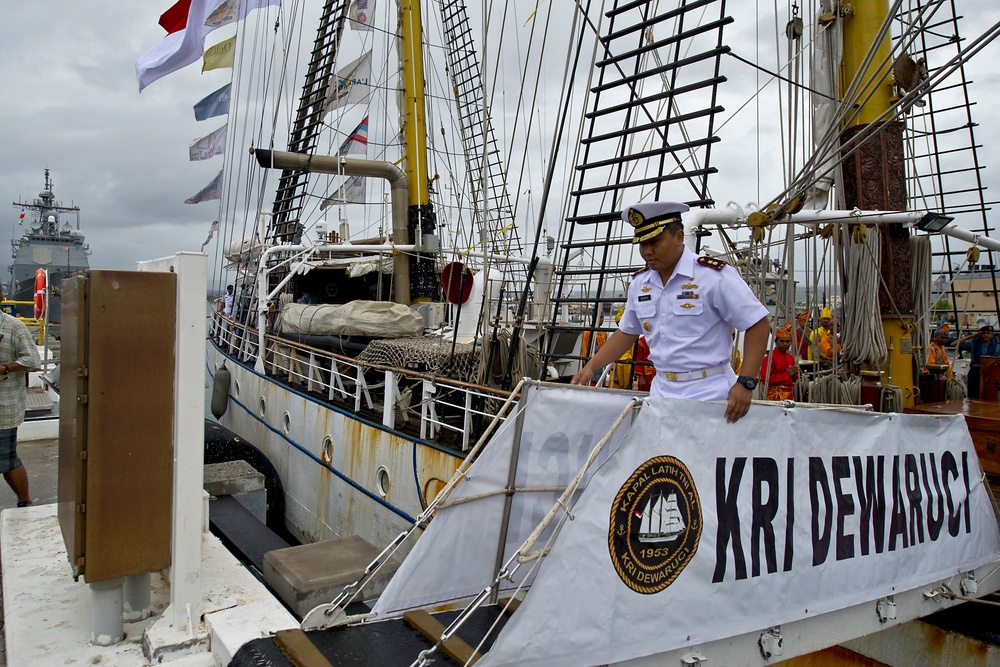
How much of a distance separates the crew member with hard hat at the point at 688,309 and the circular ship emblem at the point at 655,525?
0.56 meters

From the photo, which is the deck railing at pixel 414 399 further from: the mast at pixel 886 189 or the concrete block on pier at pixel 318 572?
the mast at pixel 886 189

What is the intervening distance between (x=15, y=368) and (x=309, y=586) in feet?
9.26

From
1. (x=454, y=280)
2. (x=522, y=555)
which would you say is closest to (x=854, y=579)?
(x=522, y=555)

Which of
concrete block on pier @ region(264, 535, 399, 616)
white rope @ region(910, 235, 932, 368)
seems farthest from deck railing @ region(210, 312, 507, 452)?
white rope @ region(910, 235, 932, 368)

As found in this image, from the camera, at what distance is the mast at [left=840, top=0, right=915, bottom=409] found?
16.8ft

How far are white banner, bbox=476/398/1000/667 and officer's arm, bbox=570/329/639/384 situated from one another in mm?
417

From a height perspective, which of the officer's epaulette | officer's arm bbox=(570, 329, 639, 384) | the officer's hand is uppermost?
the officer's epaulette

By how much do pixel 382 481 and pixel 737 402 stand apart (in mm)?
5227

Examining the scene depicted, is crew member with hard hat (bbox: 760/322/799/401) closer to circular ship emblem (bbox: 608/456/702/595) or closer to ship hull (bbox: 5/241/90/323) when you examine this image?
circular ship emblem (bbox: 608/456/702/595)

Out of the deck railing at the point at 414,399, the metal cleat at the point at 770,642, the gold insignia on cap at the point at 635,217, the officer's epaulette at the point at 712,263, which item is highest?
the gold insignia on cap at the point at 635,217

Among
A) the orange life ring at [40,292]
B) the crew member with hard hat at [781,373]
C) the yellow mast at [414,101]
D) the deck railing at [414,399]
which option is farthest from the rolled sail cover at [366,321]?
the crew member with hard hat at [781,373]

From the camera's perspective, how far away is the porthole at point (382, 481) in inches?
266

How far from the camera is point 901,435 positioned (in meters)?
3.02

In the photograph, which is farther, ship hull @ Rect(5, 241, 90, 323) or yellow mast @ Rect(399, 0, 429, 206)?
ship hull @ Rect(5, 241, 90, 323)
